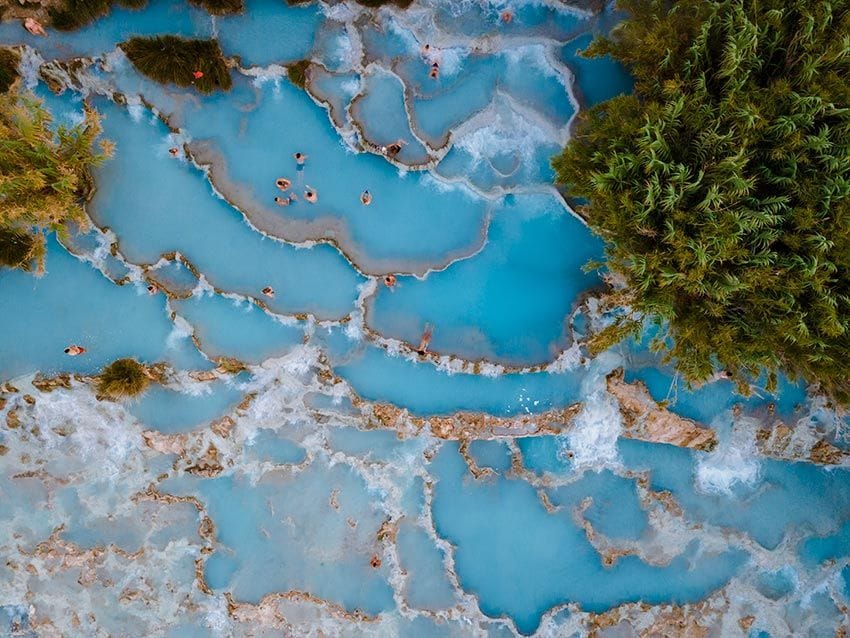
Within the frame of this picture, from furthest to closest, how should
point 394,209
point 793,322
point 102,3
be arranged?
point 394,209 → point 102,3 → point 793,322

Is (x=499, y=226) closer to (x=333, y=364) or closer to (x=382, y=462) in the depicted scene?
(x=333, y=364)

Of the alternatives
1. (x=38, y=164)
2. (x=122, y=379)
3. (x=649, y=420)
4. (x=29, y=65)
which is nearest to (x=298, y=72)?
(x=38, y=164)

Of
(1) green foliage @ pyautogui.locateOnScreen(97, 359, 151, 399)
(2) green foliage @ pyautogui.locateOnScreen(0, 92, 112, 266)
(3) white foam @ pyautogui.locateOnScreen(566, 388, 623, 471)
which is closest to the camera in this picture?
(2) green foliage @ pyautogui.locateOnScreen(0, 92, 112, 266)

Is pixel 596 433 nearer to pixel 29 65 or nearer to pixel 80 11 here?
pixel 80 11

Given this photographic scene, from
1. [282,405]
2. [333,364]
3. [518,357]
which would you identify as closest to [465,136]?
[518,357]

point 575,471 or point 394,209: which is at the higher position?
point 394,209

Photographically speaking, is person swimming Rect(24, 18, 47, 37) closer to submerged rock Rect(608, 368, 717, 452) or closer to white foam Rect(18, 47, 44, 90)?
white foam Rect(18, 47, 44, 90)

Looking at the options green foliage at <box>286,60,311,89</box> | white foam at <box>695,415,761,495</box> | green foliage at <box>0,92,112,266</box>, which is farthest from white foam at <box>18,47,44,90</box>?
white foam at <box>695,415,761,495</box>

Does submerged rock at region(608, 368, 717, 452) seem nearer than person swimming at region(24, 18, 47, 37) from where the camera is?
No
